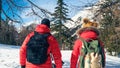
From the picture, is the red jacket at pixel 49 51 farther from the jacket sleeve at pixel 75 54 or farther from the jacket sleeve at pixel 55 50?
the jacket sleeve at pixel 75 54

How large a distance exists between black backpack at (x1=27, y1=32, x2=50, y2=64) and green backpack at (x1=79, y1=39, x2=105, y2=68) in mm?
836

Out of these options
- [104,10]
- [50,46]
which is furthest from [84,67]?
[104,10]

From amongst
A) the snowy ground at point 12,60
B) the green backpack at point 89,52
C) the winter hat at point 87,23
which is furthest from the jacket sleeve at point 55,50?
the snowy ground at point 12,60

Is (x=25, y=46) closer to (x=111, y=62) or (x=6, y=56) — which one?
(x=6, y=56)

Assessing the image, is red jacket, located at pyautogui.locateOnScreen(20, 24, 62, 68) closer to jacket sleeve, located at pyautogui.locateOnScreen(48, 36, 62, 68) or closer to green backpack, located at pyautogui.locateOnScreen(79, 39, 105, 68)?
jacket sleeve, located at pyautogui.locateOnScreen(48, 36, 62, 68)

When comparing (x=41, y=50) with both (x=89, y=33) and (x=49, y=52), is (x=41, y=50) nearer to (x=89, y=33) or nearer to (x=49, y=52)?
(x=49, y=52)

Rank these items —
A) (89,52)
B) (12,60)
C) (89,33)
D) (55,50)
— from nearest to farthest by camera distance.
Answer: (89,52) < (89,33) < (55,50) < (12,60)

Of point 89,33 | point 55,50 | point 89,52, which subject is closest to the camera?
point 89,52

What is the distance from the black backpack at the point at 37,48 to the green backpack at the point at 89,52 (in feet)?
2.74

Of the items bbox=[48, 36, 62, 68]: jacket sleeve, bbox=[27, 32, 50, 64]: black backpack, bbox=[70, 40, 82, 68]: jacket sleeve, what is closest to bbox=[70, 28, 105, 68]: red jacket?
bbox=[70, 40, 82, 68]: jacket sleeve

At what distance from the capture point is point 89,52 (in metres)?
7.43

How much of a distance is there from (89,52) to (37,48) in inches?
45.1

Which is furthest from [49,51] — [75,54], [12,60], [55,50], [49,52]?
[12,60]

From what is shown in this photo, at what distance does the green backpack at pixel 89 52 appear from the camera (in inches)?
291
